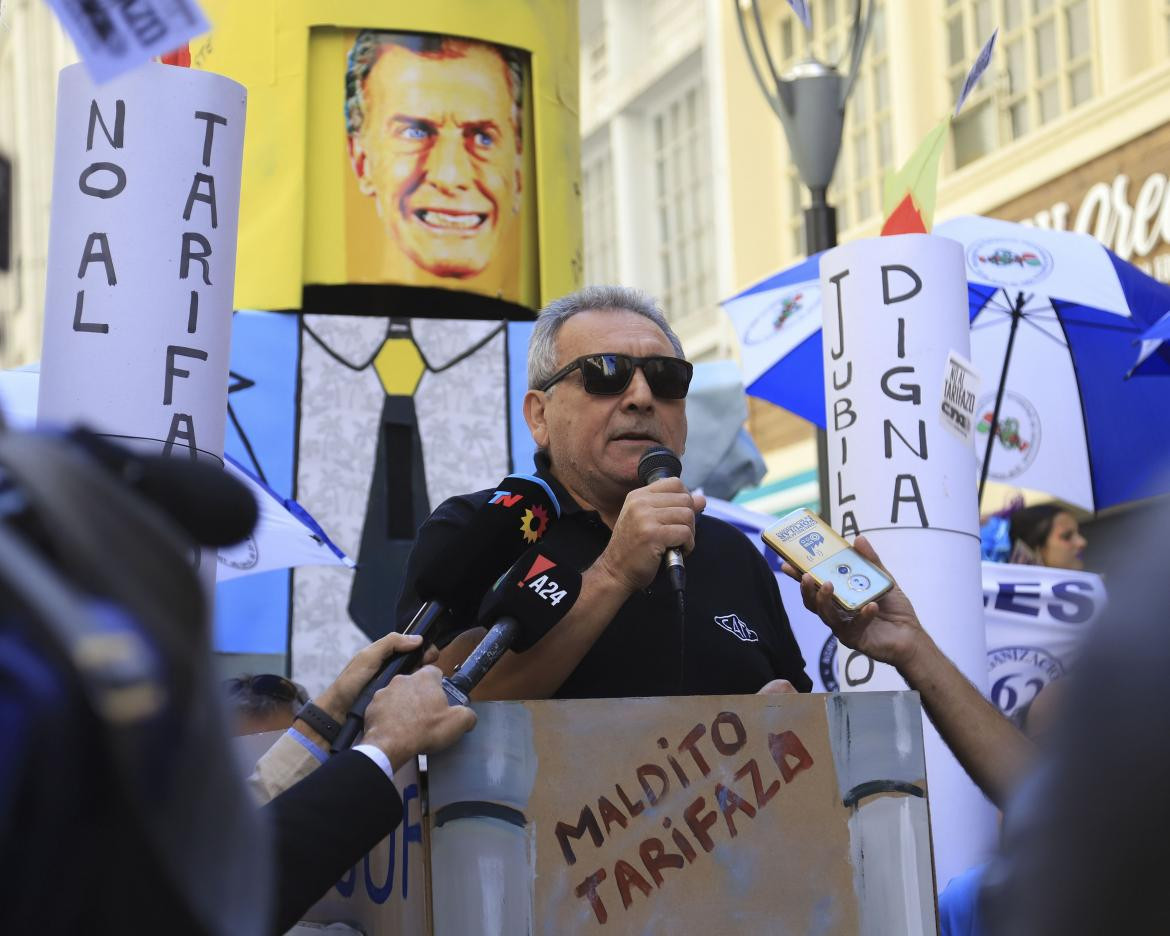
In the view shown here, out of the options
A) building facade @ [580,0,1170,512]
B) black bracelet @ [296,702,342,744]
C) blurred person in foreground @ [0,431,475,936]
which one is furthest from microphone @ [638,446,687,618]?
building facade @ [580,0,1170,512]

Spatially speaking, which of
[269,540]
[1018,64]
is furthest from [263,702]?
[1018,64]

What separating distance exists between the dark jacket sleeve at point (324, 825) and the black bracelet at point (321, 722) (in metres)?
0.28

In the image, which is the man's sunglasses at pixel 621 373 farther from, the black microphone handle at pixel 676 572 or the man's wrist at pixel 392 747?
the man's wrist at pixel 392 747

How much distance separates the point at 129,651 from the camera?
1104 mm

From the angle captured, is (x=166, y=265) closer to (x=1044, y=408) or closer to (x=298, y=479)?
(x=298, y=479)

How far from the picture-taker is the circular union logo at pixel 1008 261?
255 inches

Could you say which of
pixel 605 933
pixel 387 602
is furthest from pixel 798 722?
pixel 387 602

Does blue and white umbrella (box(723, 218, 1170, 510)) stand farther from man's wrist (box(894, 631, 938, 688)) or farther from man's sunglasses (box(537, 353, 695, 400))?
man's wrist (box(894, 631, 938, 688))

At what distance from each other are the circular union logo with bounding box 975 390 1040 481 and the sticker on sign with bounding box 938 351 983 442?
329cm

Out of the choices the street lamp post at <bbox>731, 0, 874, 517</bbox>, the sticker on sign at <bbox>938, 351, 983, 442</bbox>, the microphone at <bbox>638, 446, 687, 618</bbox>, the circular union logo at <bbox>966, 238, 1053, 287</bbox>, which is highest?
the street lamp post at <bbox>731, 0, 874, 517</bbox>

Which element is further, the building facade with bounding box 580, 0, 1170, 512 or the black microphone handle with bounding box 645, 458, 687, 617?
the building facade with bounding box 580, 0, 1170, 512

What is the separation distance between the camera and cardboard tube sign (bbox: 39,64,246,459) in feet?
10.4

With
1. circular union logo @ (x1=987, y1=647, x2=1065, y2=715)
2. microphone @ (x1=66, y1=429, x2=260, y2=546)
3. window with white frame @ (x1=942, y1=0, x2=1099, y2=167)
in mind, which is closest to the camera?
microphone @ (x1=66, y1=429, x2=260, y2=546)

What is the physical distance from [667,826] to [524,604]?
40cm
